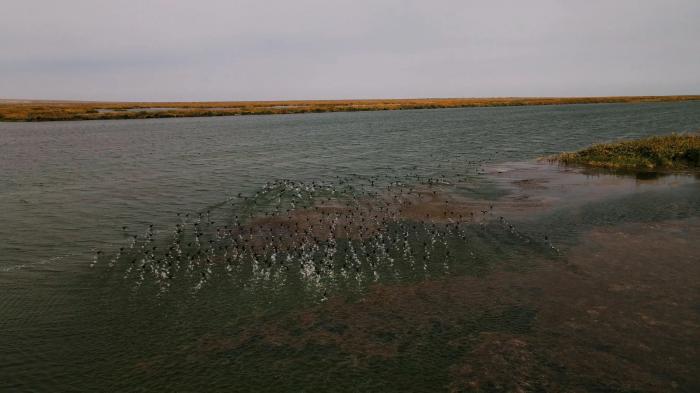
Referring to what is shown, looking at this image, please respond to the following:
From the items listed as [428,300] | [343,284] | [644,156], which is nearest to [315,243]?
[343,284]

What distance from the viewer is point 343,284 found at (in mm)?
18703

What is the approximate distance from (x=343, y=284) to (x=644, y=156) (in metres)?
42.2

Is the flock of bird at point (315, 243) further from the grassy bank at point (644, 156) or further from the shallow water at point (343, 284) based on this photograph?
the grassy bank at point (644, 156)

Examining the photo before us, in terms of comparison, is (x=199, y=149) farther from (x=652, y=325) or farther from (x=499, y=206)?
(x=652, y=325)

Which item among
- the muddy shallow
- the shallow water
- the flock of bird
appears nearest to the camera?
the muddy shallow

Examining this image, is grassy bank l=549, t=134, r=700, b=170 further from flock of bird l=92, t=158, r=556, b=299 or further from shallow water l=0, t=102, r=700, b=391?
flock of bird l=92, t=158, r=556, b=299

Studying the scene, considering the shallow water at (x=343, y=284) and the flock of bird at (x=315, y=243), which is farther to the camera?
the flock of bird at (x=315, y=243)

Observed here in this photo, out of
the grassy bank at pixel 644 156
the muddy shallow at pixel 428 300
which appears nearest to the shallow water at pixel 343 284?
the muddy shallow at pixel 428 300

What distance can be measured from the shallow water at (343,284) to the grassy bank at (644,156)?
6.47 m

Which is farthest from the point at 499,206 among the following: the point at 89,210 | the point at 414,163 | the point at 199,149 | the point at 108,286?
the point at 199,149

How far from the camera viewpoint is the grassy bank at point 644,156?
43.5 meters

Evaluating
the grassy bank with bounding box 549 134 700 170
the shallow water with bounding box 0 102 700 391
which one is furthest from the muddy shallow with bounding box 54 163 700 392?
the grassy bank with bounding box 549 134 700 170

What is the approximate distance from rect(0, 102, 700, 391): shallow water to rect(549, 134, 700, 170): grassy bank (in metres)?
6.47

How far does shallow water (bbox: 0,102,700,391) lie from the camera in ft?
42.7
